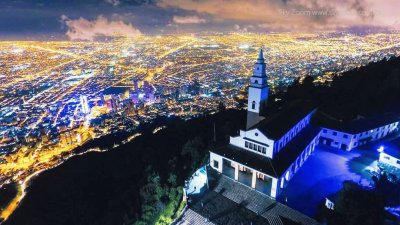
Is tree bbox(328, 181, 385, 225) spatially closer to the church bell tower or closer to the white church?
the white church

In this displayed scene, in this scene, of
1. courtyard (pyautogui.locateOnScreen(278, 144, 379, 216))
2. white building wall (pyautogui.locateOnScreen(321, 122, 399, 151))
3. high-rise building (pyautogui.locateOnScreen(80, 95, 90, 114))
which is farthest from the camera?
high-rise building (pyautogui.locateOnScreen(80, 95, 90, 114))

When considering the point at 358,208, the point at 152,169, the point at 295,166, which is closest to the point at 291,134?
the point at 295,166

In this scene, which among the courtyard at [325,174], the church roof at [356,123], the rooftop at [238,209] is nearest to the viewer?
the rooftop at [238,209]

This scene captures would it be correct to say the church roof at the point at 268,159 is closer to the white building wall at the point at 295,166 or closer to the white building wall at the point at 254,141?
the white building wall at the point at 254,141

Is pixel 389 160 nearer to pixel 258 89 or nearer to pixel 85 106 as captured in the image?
pixel 258 89

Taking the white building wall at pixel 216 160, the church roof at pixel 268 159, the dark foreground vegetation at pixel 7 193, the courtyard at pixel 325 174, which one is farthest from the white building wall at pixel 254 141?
the dark foreground vegetation at pixel 7 193

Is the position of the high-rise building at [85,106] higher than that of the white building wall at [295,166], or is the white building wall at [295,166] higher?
the white building wall at [295,166]

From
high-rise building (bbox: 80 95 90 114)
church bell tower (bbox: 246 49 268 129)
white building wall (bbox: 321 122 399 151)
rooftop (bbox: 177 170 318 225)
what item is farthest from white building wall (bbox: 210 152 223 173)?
high-rise building (bbox: 80 95 90 114)

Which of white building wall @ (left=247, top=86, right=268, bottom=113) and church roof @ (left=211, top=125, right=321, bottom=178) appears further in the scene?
white building wall @ (left=247, top=86, right=268, bottom=113)

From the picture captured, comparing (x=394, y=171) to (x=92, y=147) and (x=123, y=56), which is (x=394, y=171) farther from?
(x=123, y=56)
